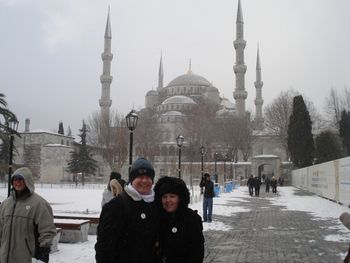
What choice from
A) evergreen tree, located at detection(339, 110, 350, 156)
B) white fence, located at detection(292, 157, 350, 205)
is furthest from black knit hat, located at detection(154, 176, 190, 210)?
evergreen tree, located at detection(339, 110, 350, 156)

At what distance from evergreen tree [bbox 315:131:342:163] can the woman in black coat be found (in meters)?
35.4

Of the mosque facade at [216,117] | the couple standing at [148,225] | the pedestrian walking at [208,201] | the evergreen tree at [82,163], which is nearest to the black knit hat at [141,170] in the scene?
the couple standing at [148,225]

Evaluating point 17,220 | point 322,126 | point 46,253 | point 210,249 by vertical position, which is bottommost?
point 210,249

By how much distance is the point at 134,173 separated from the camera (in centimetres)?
306

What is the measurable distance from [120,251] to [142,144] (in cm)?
4672

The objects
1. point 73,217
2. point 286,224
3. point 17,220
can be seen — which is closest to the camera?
point 17,220

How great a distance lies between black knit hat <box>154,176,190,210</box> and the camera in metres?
3.03

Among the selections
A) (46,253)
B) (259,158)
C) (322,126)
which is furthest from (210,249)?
(322,126)

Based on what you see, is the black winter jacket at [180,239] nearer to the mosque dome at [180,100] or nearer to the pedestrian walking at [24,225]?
the pedestrian walking at [24,225]

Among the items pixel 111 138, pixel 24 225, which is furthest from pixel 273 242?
pixel 111 138

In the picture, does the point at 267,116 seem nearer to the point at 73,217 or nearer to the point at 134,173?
the point at 73,217

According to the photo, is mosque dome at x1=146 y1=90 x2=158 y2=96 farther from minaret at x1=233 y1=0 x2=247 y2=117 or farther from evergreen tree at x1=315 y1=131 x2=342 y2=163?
evergreen tree at x1=315 y1=131 x2=342 y2=163

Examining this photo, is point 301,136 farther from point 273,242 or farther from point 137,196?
point 137,196

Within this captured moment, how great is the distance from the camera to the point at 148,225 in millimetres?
2844
